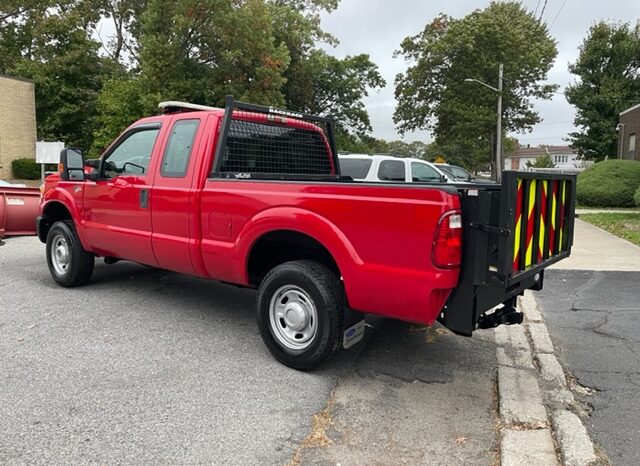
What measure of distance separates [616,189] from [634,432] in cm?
1755

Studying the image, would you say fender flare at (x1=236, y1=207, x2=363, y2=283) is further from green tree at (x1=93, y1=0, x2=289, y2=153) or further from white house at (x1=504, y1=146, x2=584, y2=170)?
white house at (x1=504, y1=146, x2=584, y2=170)

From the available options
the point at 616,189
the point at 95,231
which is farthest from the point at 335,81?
the point at 95,231

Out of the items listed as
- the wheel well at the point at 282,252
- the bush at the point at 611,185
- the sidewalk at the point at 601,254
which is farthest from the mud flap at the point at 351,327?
the bush at the point at 611,185

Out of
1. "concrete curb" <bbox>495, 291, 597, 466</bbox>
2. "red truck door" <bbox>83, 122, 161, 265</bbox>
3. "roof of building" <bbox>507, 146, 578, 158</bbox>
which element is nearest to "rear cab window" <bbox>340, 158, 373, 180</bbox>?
"red truck door" <bbox>83, 122, 161, 265</bbox>

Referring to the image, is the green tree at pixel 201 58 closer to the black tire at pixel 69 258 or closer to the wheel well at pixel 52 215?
the wheel well at pixel 52 215

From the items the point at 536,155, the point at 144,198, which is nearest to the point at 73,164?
the point at 144,198

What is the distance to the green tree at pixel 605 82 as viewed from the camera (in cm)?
3020

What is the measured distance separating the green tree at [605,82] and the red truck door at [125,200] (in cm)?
3111

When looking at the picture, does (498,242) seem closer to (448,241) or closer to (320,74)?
(448,241)

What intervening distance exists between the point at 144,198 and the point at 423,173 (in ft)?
33.5

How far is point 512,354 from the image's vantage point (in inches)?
186

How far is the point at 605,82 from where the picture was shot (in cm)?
3053

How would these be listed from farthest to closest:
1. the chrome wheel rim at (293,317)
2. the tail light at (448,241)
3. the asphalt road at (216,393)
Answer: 1. the chrome wheel rim at (293,317)
2. the tail light at (448,241)
3. the asphalt road at (216,393)

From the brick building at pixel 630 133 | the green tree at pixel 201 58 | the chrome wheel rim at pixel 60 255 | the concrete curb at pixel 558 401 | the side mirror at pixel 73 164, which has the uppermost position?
the green tree at pixel 201 58
